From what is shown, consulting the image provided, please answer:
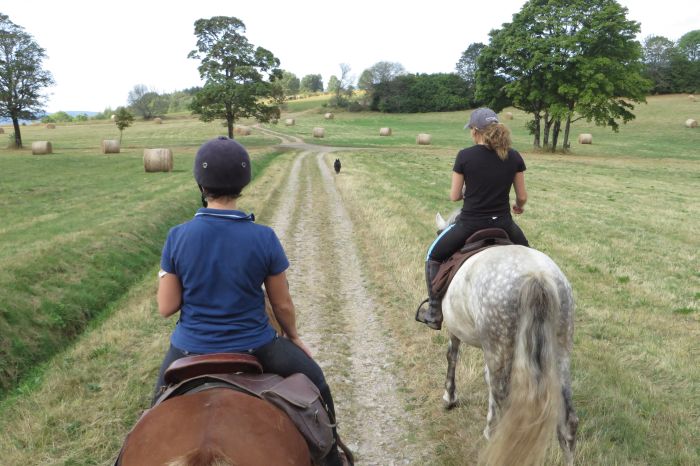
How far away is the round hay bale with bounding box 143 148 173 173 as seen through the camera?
92.1ft

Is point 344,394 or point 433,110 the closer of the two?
point 344,394

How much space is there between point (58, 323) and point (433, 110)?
9552 centimetres

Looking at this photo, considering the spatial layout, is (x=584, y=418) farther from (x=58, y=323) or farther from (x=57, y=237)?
(x=57, y=237)

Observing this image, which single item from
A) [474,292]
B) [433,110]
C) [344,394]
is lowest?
[344,394]

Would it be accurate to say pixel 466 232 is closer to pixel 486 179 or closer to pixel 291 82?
pixel 486 179

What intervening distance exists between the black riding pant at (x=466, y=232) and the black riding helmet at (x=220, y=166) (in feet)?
9.77

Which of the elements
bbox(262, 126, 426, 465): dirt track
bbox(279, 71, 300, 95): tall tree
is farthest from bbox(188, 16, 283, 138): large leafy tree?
bbox(279, 71, 300, 95): tall tree

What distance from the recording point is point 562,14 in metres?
41.6

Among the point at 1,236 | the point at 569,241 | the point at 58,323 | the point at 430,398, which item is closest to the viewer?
the point at 430,398

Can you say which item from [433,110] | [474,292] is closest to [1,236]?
[474,292]

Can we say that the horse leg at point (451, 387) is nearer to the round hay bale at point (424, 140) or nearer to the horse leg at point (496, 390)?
the horse leg at point (496, 390)

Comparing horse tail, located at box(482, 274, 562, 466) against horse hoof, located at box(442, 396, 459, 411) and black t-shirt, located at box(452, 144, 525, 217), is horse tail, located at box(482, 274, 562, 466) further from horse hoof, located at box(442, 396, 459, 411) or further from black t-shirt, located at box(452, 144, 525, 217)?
horse hoof, located at box(442, 396, 459, 411)

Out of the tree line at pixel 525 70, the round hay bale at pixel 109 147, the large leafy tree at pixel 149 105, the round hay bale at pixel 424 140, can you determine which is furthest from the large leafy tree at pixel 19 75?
the large leafy tree at pixel 149 105

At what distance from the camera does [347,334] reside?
7926 mm
